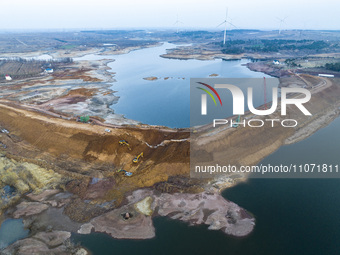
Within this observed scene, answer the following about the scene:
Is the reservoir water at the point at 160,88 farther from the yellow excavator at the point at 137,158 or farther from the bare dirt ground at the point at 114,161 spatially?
the yellow excavator at the point at 137,158

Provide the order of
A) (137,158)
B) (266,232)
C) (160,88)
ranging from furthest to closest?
(160,88), (137,158), (266,232)

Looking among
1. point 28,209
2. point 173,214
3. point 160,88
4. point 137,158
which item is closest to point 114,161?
point 137,158

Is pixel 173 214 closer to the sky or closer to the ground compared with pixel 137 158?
closer to the ground

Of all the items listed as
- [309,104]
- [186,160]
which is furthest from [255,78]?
[186,160]

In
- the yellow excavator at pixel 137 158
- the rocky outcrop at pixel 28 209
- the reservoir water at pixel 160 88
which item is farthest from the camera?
the reservoir water at pixel 160 88

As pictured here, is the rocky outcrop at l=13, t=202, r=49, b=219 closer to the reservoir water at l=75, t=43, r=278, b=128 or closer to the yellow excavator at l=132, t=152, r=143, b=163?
the yellow excavator at l=132, t=152, r=143, b=163

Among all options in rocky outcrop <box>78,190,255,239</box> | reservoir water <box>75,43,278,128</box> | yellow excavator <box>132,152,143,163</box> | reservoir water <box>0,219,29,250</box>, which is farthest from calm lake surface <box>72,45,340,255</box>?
reservoir water <box>75,43,278,128</box>

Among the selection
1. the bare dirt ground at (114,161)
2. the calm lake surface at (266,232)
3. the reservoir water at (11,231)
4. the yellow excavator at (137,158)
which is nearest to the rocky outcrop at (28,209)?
the bare dirt ground at (114,161)

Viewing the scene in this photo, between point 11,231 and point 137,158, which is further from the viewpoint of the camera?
point 137,158

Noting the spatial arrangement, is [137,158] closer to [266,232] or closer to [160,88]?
[266,232]

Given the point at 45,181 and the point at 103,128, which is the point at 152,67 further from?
the point at 45,181

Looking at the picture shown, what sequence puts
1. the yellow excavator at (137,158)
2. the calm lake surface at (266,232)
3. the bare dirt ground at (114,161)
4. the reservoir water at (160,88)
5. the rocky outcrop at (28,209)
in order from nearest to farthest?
the calm lake surface at (266,232)
the bare dirt ground at (114,161)
the rocky outcrop at (28,209)
the yellow excavator at (137,158)
the reservoir water at (160,88)
